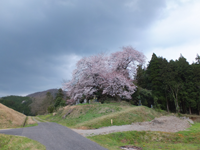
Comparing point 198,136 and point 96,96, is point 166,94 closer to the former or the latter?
point 96,96

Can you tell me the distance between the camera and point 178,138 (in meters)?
9.86

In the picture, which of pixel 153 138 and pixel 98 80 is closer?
pixel 153 138

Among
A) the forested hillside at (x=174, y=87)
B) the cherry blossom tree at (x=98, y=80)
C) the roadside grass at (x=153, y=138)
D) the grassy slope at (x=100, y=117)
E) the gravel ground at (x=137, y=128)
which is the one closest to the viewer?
the roadside grass at (x=153, y=138)

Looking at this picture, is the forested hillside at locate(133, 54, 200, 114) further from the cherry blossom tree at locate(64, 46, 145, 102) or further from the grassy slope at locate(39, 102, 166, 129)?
the grassy slope at locate(39, 102, 166, 129)

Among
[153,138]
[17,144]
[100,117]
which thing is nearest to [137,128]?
[153,138]

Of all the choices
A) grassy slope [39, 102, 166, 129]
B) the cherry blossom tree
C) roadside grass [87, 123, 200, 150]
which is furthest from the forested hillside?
roadside grass [87, 123, 200, 150]

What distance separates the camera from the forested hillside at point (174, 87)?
93.6 feet

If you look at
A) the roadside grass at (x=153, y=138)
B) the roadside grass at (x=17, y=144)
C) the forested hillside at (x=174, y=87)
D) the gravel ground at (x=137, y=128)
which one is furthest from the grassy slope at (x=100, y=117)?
the forested hillside at (x=174, y=87)

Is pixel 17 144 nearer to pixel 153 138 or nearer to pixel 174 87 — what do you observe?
pixel 153 138

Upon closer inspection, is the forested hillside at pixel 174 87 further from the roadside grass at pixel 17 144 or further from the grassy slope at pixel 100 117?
the roadside grass at pixel 17 144

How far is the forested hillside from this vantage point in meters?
28.5

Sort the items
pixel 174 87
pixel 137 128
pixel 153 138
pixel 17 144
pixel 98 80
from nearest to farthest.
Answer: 1. pixel 17 144
2. pixel 153 138
3. pixel 137 128
4. pixel 98 80
5. pixel 174 87

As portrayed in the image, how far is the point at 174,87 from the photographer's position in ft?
99.6

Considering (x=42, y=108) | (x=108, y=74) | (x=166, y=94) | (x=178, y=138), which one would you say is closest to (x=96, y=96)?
(x=108, y=74)
